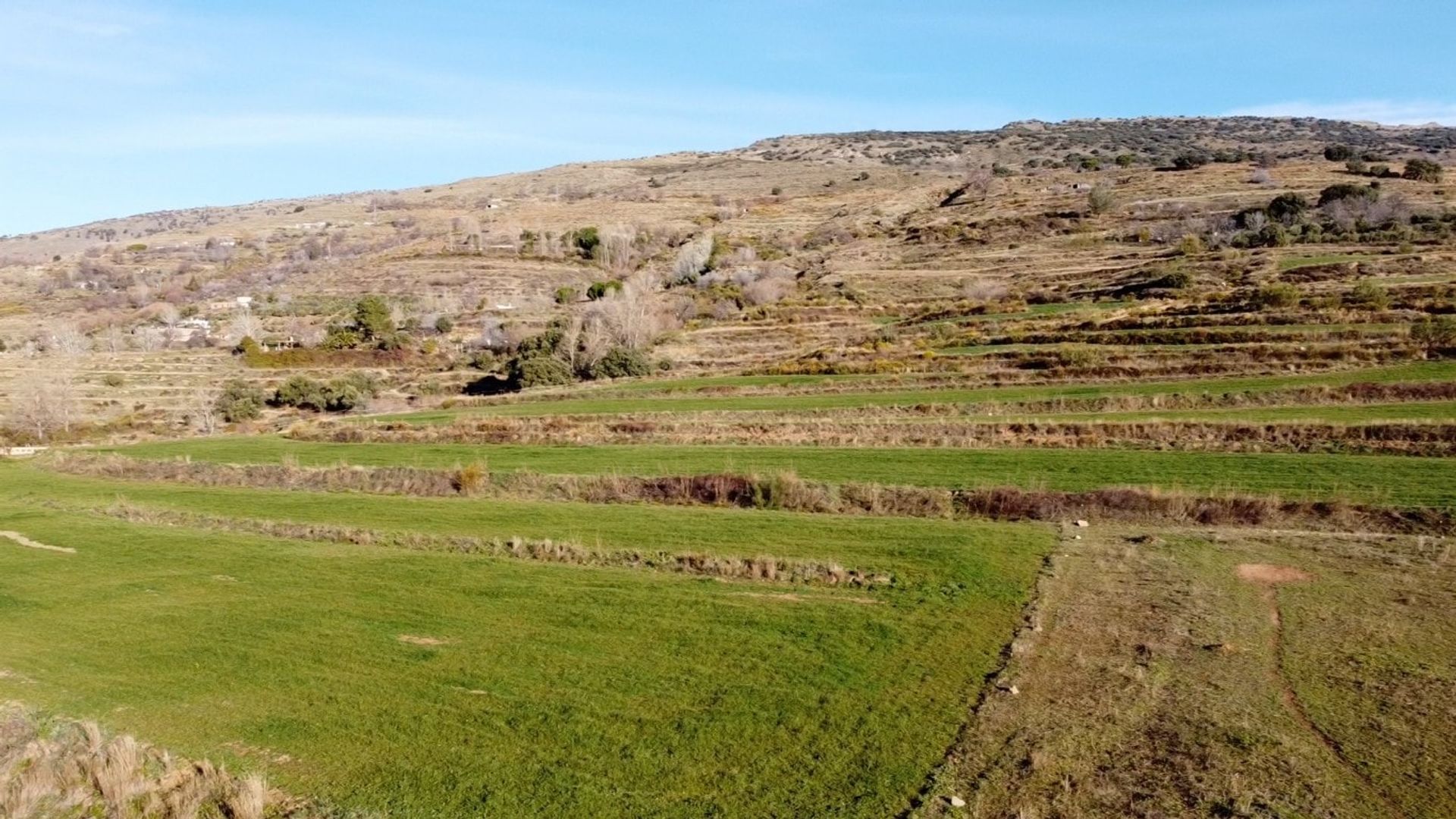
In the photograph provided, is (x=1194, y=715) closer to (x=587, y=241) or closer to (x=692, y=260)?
(x=692, y=260)

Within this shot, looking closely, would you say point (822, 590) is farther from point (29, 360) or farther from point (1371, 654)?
point (29, 360)

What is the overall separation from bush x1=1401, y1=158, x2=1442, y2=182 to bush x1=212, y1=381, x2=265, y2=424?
87.1 metres

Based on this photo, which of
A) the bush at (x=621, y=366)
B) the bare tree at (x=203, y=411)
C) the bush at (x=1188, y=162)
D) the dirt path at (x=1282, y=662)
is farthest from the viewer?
the bush at (x=1188, y=162)

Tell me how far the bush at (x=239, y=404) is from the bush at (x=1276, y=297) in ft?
183

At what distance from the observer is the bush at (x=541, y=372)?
59.3 metres

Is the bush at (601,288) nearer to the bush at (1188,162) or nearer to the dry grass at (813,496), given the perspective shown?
the dry grass at (813,496)

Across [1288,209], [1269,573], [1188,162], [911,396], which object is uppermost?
[1188,162]

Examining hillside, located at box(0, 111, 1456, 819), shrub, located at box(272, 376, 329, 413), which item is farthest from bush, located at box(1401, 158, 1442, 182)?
shrub, located at box(272, 376, 329, 413)

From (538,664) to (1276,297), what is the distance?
41810 millimetres

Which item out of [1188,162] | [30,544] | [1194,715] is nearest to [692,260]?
[1188,162]

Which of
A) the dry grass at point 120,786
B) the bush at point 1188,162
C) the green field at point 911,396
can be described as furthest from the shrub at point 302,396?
the bush at point 1188,162

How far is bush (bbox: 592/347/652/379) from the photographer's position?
189 ft

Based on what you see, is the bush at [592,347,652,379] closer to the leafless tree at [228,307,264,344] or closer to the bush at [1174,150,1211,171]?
the leafless tree at [228,307,264,344]

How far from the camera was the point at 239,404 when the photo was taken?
5766cm
